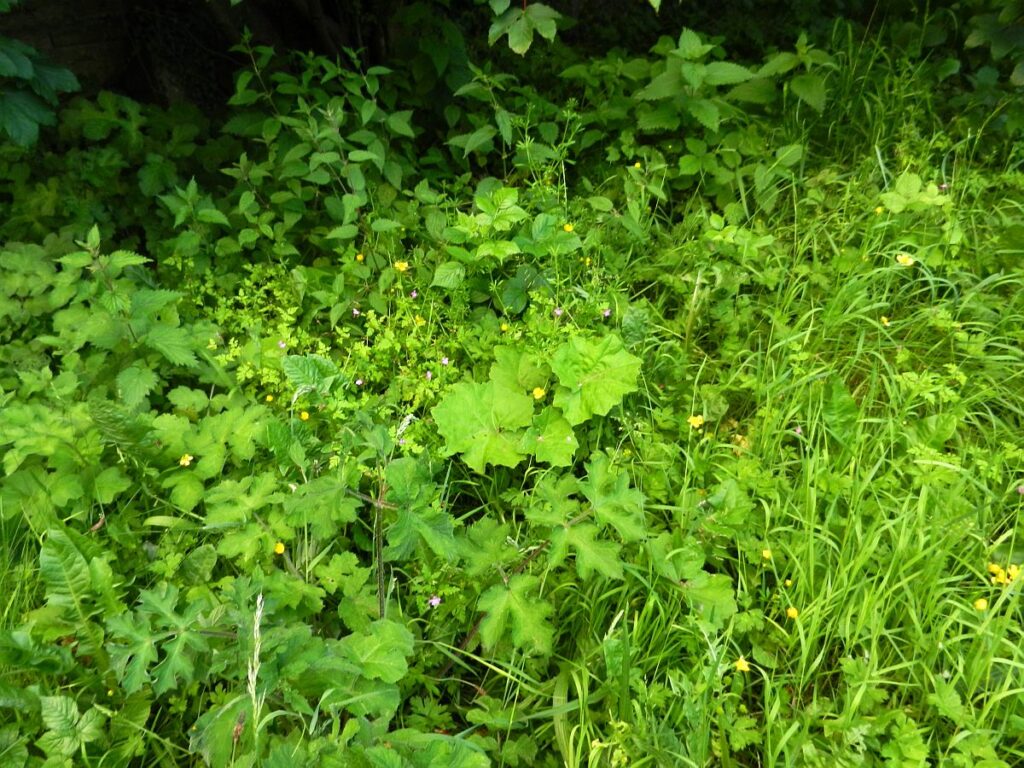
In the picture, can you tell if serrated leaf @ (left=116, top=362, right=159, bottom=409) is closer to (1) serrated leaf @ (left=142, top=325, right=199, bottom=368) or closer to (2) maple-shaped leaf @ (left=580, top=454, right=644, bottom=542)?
(1) serrated leaf @ (left=142, top=325, right=199, bottom=368)

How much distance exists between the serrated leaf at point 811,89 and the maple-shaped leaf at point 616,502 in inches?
80.1

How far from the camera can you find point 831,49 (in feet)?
11.9

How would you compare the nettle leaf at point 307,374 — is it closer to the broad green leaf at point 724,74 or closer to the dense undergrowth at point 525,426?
the dense undergrowth at point 525,426

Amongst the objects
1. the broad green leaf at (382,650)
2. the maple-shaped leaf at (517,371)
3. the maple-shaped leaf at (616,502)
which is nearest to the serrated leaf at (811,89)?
the maple-shaped leaf at (517,371)

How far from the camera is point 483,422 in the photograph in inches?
89.0

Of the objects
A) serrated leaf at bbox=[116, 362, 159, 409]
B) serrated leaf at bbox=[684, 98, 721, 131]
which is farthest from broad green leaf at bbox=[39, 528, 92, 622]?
serrated leaf at bbox=[684, 98, 721, 131]

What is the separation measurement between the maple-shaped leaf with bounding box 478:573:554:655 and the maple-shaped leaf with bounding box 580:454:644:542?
0.24 metres

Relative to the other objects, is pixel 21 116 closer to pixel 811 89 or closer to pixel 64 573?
pixel 64 573

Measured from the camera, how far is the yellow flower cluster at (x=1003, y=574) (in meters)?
1.92

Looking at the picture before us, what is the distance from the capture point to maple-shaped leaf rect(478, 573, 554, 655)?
177 centimetres

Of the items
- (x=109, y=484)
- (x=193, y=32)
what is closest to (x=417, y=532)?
(x=109, y=484)

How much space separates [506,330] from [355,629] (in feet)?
3.73

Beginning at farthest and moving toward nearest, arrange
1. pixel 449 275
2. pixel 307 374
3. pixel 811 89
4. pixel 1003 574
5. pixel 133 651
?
pixel 811 89, pixel 449 275, pixel 307 374, pixel 1003 574, pixel 133 651

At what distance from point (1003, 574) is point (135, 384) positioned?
2.45 metres
